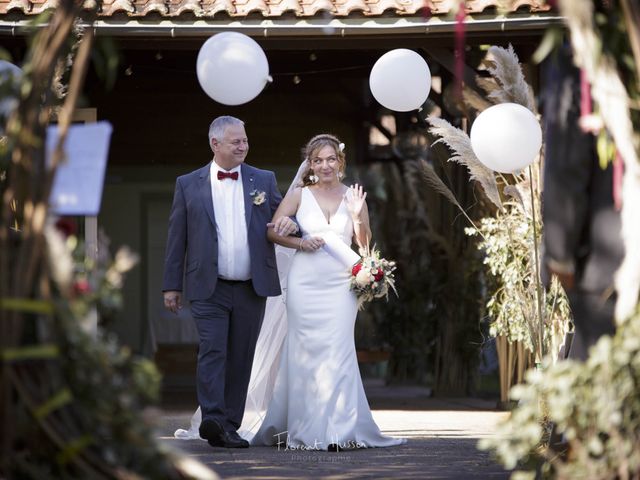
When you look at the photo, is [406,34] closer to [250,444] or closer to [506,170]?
[506,170]

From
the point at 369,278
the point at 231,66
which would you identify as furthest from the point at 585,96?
the point at 369,278

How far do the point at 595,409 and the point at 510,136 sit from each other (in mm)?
3509

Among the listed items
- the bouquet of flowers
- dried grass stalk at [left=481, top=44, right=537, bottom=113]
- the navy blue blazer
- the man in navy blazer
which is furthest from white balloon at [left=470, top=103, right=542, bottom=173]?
the navy blue blazer

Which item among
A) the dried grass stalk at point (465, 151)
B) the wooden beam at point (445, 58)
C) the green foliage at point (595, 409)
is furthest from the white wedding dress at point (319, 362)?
the green foliage at point (595, 409)

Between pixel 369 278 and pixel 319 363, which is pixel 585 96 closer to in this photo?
pixel 369 278

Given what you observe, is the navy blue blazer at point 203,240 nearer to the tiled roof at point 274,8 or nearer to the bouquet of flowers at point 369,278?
the bouquet of flowers at point 369,278

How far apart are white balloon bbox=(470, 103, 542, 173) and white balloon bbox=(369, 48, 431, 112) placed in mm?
1376

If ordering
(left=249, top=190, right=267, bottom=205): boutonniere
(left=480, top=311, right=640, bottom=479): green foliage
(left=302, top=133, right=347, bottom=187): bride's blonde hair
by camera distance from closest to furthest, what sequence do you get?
(left=480, top=311, right=640, bottom=479): green foliage, (left=249, top=190, right=267, bottom=205): boutonniere, (left=302, top=133, right=347, bottom=187): bride's blonde hair

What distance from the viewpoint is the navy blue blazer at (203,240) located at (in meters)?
7.87

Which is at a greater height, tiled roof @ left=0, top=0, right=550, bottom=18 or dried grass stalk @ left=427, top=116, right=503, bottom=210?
tiled roof @ left=0, top=0, right=550, bottom=18

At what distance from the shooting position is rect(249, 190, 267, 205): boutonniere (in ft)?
26.4

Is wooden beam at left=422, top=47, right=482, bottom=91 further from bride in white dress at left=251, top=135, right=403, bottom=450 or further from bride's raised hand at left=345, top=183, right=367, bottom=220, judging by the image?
bride's raised hand at left=345, top=183, right=367, bottom=220

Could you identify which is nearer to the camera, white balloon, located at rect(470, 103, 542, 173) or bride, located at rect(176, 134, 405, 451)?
white balloon, located at rect(470, 103, 542, 173)

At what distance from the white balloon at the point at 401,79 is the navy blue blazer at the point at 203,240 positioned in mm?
1195
